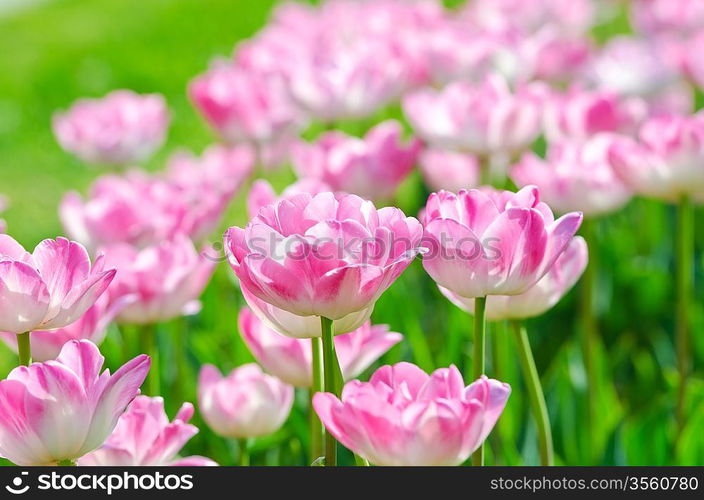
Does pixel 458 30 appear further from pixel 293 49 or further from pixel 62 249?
pixel 62 249

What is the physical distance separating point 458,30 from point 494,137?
74cm

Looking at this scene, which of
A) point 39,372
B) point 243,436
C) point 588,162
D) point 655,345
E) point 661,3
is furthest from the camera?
point 661,3

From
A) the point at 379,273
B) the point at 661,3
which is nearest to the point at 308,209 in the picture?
the point at 379,273

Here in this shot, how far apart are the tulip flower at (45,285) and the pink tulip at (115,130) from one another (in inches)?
61.4

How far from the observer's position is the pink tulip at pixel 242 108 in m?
2.40

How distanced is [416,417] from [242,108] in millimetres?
1612

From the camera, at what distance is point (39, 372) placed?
3.00 feet

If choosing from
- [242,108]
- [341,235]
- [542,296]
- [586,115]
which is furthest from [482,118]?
[341,235]

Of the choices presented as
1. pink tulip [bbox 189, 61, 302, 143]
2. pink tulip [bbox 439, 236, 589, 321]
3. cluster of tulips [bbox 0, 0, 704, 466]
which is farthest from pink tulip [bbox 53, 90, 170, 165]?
pink tulip [bbox 439, 236, 589, 321]

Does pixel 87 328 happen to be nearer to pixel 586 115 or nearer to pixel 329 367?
pixel 329 367

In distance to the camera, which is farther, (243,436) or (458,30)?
(458,30)

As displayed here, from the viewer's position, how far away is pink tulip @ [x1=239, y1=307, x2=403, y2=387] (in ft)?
4.01

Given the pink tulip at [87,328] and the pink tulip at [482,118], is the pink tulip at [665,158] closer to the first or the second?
the pink tulip at [482,118]
